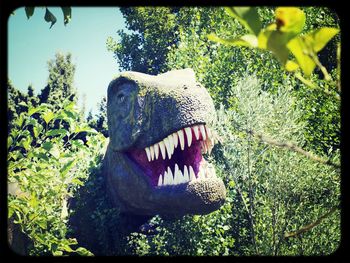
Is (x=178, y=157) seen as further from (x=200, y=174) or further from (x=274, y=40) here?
(x=274, y=40)

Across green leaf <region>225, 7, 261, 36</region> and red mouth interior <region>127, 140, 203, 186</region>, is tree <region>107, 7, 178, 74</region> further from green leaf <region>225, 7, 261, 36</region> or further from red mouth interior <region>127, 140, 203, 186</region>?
green leaf <region>225, 7, 261, 36</region>

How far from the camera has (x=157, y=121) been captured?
3.92m

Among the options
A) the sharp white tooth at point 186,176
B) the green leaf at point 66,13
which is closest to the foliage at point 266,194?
the sharp white tooth at point 186,176

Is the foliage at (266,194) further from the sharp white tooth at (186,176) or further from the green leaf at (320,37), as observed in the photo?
the green leaf at (320,37)

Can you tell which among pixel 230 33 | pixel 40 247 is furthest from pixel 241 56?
pixel 40 247

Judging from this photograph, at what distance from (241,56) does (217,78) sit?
91cm

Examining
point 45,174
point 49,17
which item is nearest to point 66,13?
point 49,17

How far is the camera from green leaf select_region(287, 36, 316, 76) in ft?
2.10

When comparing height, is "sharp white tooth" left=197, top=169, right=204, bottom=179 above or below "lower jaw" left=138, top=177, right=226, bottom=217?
above

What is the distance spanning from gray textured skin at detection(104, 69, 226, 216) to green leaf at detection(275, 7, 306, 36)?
3187 millimetres

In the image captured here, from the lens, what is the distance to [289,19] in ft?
1.92

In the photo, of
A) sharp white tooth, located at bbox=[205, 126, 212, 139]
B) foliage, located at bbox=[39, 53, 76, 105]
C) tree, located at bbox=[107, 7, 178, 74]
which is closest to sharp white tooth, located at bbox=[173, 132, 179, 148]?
sharp white tooth, located at bbox=[205, 126, 212, 139]

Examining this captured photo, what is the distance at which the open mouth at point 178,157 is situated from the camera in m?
3.87
